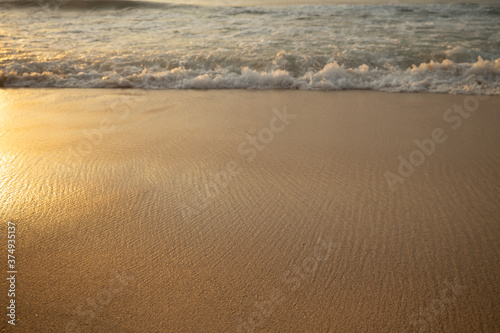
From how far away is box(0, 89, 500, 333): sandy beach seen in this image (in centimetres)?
183

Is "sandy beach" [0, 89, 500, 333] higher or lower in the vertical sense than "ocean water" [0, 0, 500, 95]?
lower

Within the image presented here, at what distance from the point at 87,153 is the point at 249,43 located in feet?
16.8

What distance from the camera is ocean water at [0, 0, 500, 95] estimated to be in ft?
18.7

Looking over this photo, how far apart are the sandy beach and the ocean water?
148 centimetres

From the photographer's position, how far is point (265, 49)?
7.16 metres

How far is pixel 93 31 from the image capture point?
9.23m

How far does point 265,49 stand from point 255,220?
17.8ft

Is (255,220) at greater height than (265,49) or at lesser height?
lesser

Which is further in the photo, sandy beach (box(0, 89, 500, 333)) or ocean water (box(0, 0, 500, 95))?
ocean water (box(0, 0, 500, 95))

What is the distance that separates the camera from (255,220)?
8.22ft

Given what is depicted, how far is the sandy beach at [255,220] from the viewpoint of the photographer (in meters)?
1.83

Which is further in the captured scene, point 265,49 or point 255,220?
point 265,49

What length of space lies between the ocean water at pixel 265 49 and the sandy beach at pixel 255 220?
1478 millimetres

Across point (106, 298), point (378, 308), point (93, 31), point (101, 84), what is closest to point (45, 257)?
point (106, 298)
